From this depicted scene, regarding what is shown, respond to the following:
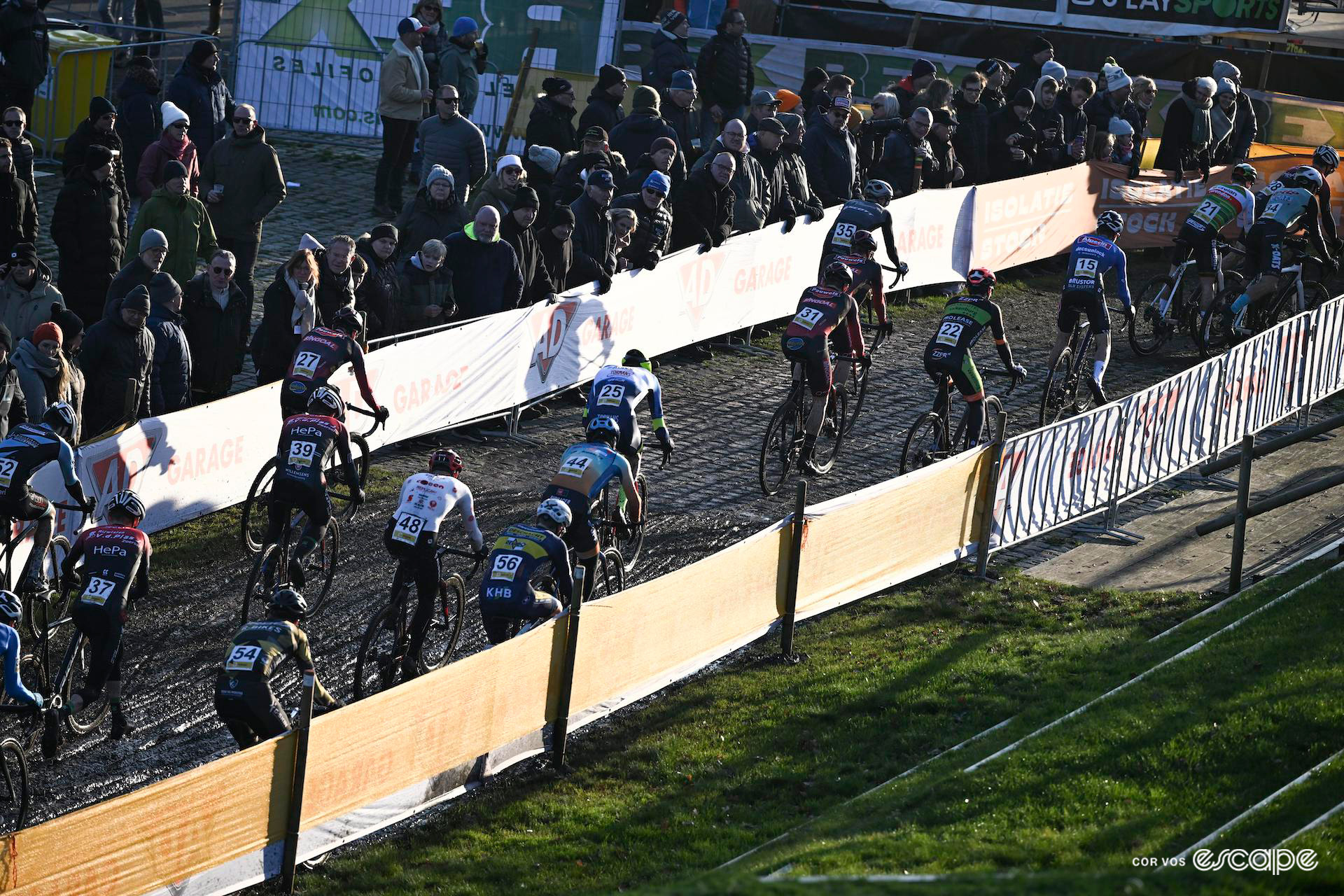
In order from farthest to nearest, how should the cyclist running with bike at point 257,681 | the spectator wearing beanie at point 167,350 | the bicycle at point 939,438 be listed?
the bicycle at point 939,438
the spectator wearing beanie at point 167,350
the cyclist running with bike at point 257,681

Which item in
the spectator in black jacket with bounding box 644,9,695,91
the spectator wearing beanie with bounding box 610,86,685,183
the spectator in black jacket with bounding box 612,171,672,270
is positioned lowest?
the spectator in black jacket with bounding box 612,171,672,270

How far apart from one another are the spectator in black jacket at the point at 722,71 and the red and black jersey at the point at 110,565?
533 inches

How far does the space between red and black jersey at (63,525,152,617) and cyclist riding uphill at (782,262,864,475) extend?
6.64 meters

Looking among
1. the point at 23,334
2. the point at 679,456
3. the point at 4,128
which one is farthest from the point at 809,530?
the point at 4,128

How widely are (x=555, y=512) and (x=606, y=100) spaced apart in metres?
10.4

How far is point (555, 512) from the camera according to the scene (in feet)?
39.8

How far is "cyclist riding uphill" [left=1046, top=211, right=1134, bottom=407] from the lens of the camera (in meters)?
18.3

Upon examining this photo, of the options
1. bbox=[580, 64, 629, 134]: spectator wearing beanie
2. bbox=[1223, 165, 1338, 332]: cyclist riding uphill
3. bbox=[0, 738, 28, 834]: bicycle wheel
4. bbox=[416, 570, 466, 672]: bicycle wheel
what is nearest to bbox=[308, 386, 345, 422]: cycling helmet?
bbox=[416, 570, 466, 672]: bicycle wheel

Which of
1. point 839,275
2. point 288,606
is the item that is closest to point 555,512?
point 288,606

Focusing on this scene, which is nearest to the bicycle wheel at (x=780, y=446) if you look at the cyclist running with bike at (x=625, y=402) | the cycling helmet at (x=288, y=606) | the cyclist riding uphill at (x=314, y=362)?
the cyclist running with bike at (x=625, y=402)

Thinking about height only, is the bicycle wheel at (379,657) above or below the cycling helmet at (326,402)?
below

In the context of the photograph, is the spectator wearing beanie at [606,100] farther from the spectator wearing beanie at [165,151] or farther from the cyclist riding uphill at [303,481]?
the cyclist riding uphill at [303,481]

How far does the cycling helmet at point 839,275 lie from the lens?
16234 mm

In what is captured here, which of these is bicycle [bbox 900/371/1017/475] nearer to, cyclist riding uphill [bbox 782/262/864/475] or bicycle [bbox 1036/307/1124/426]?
cyclist riding uphill [bbox 782/262/864/475]
